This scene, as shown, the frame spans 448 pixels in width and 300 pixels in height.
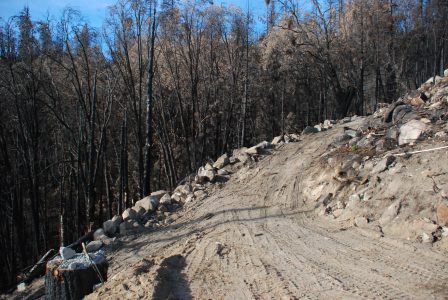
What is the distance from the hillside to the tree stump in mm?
274

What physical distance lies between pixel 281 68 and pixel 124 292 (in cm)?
2329

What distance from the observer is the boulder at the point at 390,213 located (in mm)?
7246

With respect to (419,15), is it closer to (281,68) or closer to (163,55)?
(281,68)

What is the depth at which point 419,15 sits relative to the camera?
2859 cm

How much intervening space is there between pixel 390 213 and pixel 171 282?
371cm

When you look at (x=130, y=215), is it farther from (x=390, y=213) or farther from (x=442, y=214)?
(x=442, y=214)

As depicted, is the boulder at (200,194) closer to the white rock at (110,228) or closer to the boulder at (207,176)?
the boulder at (207,176)

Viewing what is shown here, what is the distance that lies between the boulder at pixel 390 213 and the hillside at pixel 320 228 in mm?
19

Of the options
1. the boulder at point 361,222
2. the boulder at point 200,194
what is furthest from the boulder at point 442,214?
the boulder at point 200,194

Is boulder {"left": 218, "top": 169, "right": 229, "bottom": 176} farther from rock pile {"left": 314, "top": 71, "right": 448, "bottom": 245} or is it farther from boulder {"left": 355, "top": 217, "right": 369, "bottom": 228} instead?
boulder {"left": 355, "top": 217, "right": 369, "bottom": 228}

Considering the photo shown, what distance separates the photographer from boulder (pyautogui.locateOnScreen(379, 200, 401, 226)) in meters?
7.25

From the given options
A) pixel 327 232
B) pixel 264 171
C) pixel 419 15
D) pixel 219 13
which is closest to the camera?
pixel 327 232

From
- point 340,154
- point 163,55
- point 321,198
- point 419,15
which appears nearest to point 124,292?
point 321,198

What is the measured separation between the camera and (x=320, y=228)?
8.16 metres
